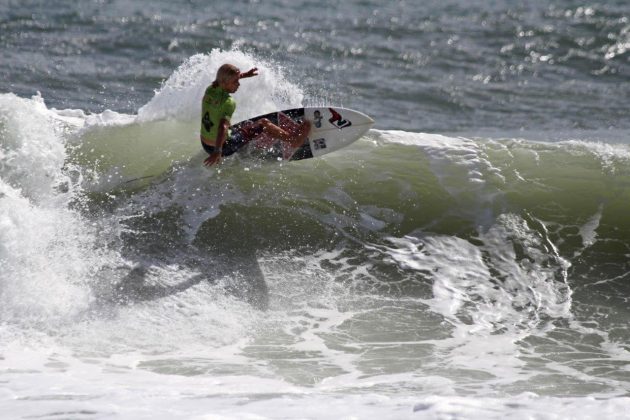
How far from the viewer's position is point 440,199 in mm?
9406

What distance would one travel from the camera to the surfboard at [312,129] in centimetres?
934

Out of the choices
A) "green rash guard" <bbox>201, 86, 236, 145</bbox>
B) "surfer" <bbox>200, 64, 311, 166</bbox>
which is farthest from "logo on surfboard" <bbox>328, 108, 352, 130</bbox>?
"green rash guard" <bbox>201, 86, 236, 145</bbox>

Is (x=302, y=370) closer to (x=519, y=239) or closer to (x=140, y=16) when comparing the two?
(x=519, y=239)

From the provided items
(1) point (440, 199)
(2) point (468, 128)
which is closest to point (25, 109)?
(1) point (440, 199)

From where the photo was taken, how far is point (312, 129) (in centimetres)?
941

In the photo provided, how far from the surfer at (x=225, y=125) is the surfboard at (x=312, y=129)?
6cm

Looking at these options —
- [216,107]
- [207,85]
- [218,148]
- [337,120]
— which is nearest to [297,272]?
[218,148]

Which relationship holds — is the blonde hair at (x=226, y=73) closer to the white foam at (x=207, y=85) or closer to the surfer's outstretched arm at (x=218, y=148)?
the surfer's outstretched arm at (x=218, y=148)

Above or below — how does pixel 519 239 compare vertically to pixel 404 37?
below

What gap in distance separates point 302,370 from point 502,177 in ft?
13.4

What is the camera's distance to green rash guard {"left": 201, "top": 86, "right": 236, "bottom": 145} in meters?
8.76

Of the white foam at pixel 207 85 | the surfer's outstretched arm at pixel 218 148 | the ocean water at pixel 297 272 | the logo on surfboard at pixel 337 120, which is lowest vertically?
the ocean water at pixel 297 272

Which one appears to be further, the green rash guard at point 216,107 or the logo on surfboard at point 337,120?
the logo on surfboard at point 337,120

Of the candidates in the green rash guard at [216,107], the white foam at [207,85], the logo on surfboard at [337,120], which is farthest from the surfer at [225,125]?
the white foam at [207,85]
